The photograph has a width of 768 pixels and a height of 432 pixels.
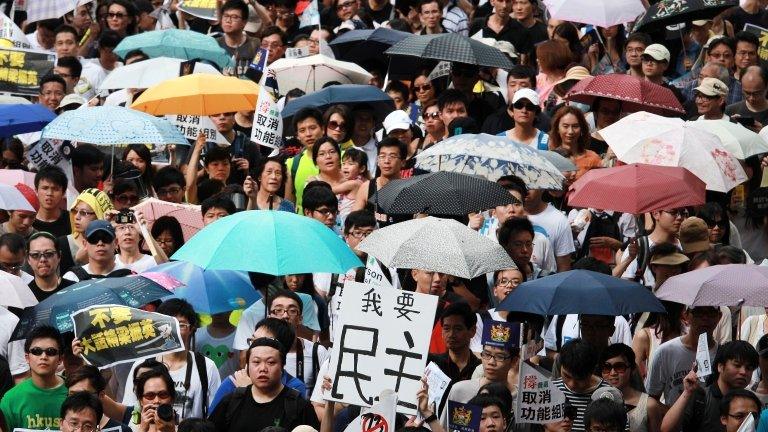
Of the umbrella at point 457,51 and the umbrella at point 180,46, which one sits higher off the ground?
the umbrella at point 457,51

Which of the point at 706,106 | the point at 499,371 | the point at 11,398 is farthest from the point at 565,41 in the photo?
the point at 11,398

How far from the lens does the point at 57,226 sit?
667 inches

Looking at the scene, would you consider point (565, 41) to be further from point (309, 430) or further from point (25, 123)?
point (309, 430)

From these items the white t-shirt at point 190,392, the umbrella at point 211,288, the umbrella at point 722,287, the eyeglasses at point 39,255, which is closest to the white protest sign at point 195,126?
the eyeglasses at point 39,255

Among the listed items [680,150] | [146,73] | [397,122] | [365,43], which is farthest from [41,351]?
[365,43]

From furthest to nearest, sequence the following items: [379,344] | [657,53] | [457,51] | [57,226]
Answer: [657,53] < [457,51] < [57,226] < [379,344]

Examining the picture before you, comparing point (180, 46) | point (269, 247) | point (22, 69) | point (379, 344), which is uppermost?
point (379, 344)

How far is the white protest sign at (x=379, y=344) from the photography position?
12.4 m

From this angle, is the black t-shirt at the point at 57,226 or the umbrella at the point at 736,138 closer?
the black t-shirt at the point at 57,226

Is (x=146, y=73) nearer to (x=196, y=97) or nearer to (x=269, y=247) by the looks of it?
(x=196, y=97)

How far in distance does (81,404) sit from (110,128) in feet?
15.9

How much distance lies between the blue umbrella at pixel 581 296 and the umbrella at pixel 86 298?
2.33m

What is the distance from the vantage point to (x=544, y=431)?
43.8 ft

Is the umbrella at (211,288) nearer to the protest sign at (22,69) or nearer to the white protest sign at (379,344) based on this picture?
the white protest sign at (379,344)
